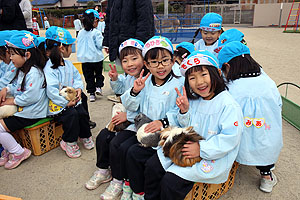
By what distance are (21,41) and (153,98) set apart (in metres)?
1.68

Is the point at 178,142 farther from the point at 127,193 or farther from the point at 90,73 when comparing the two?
the point at 90,73

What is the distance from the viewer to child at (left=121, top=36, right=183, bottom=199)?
1.97 meters

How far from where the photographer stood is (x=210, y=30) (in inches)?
135

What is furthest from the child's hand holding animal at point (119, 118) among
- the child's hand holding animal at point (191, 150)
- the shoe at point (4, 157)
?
the shoe at point (4, 157)

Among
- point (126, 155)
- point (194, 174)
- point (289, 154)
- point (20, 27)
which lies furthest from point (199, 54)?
point (20, 27)

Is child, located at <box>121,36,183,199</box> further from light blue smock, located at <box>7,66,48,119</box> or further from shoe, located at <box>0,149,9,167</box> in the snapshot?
shoe, located at <box>0,149,9,167</box>

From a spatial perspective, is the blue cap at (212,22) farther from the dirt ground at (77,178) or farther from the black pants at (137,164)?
the black pants at (137,164)

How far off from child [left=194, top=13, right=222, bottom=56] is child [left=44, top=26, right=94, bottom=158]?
1.88 m

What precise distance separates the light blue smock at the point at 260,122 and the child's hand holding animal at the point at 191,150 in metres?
0.54

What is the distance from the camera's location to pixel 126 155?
202 centimetres

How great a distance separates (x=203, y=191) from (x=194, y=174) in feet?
1.00

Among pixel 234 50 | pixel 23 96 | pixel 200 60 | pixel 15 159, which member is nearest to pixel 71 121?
pixel 23 96

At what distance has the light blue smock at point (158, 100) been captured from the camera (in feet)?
6.87

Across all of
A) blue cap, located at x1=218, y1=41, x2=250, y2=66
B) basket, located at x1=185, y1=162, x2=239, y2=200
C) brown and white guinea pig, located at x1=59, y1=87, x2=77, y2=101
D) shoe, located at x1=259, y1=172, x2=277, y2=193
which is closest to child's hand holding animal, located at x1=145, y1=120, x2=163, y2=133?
basket, located at x1=185, y1=162, x2=239, y2=200
